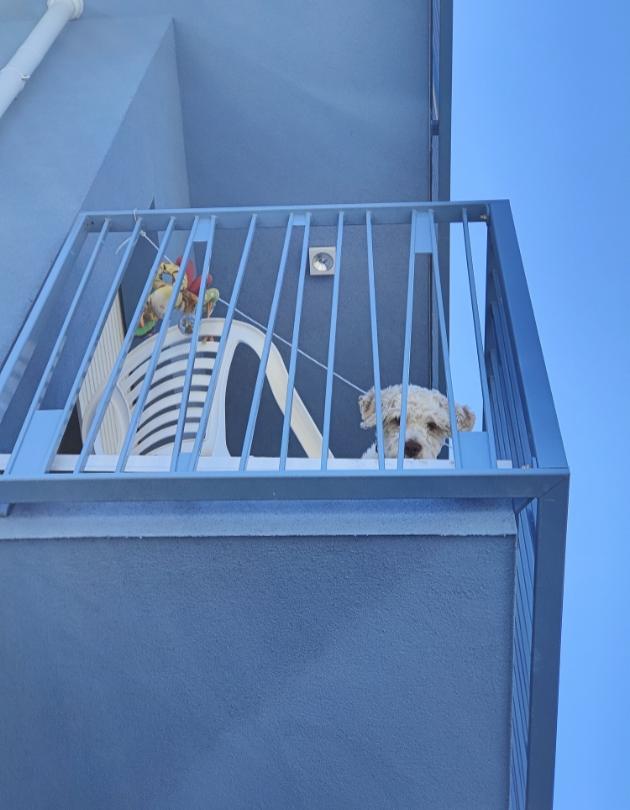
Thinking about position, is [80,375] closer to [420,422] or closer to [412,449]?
[412,449]

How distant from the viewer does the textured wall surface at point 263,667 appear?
2.33 metres

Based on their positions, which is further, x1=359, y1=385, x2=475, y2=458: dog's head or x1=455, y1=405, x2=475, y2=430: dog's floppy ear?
x1=455, y1=405, x2=475, y2=430: dog's floppy ear

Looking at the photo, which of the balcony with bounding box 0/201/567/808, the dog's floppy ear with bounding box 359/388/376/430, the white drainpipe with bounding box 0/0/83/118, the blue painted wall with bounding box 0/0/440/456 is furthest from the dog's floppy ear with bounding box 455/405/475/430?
the white drainpipe with bounding box 0/0/83/118

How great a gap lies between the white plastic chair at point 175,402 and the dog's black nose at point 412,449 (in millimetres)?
365

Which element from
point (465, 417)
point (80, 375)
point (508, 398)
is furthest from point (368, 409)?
point (80, 375)

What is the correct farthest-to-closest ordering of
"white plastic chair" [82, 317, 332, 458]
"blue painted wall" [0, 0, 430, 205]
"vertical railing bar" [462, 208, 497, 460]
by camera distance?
"blue painted wall" [0, 0, 430, 205] < "white plastic chair" [82, 317, 332, 458] < "vertical railing bar" [462, 208, 497, 460]

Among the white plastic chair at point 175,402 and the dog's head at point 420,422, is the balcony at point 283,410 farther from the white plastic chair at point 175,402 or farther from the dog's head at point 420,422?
the dog's head at point 420,422

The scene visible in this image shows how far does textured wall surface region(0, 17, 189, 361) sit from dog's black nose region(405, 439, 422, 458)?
1.29m

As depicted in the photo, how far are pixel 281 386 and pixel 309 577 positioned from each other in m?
1.75

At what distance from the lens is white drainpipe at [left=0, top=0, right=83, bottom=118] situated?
3.97 metres

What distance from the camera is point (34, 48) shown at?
428cm

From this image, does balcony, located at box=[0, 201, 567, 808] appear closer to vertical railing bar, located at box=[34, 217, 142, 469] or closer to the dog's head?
vertical railing bar, located at box=[34, 217, 142, 469]

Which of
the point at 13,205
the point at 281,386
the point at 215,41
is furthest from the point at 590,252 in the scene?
the point at 13,205

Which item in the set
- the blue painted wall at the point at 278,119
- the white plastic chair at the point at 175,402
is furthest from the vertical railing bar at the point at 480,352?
the blue painted wall at the point at 278,119
